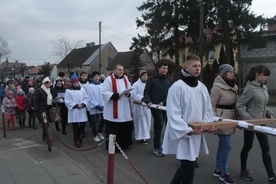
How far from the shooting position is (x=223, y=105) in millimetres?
4945

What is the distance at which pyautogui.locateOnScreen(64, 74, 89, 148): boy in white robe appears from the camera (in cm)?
784

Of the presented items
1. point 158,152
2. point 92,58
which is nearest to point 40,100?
point 158,152

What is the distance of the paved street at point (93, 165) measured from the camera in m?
5.20

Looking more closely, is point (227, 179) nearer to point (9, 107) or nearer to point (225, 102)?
point (225, 102)

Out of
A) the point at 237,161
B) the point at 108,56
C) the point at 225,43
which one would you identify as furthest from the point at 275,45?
the point at 108,56

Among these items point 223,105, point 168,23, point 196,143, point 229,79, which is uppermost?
point 168,23

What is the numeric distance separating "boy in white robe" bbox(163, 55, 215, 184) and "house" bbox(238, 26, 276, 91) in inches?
1080

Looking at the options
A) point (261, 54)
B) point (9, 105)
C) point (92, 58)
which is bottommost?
point (9, 105)

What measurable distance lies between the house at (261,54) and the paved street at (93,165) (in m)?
23.3

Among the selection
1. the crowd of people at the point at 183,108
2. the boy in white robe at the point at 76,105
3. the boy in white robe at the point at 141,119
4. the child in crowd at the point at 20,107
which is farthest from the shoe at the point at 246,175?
the child in crowd at the point at 20,107

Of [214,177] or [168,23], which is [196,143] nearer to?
[214,177]

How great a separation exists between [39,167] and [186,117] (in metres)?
3.56

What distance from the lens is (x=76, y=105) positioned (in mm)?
7832

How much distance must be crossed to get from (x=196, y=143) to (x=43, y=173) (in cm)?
317
